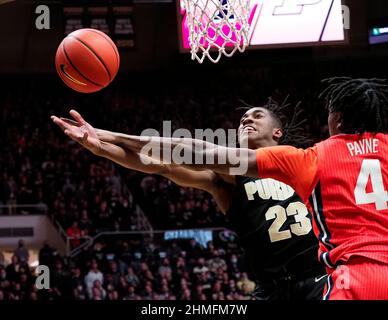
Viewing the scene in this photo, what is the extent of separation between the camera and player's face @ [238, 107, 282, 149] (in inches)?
150

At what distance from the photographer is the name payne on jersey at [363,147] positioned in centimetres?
268

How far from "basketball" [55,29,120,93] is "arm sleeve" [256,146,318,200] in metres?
1.44

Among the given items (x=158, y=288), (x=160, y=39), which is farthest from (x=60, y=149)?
(x=158, y=288)

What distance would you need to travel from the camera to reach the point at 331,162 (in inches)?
105

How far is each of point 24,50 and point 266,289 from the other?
11715 millimetres

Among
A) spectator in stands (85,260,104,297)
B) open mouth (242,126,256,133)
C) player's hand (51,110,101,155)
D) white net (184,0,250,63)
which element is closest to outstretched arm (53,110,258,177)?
player's hand (51,110,101,155)

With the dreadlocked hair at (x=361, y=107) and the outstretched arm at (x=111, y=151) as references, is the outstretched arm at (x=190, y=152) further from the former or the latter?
the dreadlocked hair at (x=361, y=107)

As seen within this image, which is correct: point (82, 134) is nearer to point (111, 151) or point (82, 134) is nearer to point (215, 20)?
point (111, 151)

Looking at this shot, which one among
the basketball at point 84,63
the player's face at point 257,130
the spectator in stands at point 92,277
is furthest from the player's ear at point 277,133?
the spectator in stands at point 92,277
